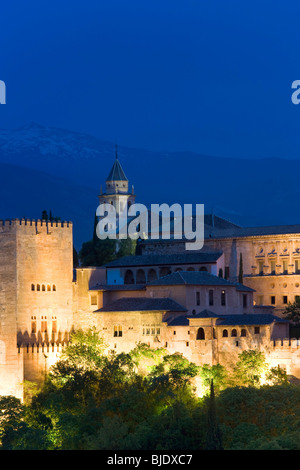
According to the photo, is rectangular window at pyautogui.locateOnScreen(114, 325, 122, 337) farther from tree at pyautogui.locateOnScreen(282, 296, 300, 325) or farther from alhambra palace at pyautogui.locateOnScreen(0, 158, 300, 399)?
tree at pyautogui.locateOnScreen(282, 296, 300, 325)

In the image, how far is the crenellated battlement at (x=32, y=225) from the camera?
5884 centimetres

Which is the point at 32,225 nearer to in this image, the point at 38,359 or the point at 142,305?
the point at 38,359

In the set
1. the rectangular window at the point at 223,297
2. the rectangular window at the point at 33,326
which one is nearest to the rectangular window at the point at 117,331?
the rectangular window at the point at 33,326

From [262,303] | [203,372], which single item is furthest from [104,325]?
[262,303]

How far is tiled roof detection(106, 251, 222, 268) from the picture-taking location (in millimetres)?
67688

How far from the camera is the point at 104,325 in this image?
5975cm

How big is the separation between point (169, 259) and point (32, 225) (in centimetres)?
1154

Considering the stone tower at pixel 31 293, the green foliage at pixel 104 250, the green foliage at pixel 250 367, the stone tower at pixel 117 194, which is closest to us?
the green foliage at pixel 250 367

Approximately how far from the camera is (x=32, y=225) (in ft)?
195

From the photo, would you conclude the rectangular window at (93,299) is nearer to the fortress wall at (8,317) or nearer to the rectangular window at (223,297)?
the fortress wall at (8,317)

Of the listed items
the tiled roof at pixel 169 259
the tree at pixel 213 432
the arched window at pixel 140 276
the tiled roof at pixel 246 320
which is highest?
the tiled roof at pixel 169 259

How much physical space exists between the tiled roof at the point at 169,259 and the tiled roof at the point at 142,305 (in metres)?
7.75

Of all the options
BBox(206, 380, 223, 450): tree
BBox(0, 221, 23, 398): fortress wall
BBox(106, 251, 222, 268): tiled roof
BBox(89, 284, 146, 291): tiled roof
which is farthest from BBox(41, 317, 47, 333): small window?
BBox(206, 380, 223, 450): tree

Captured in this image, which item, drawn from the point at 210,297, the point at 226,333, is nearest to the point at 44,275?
the point at 210,297
